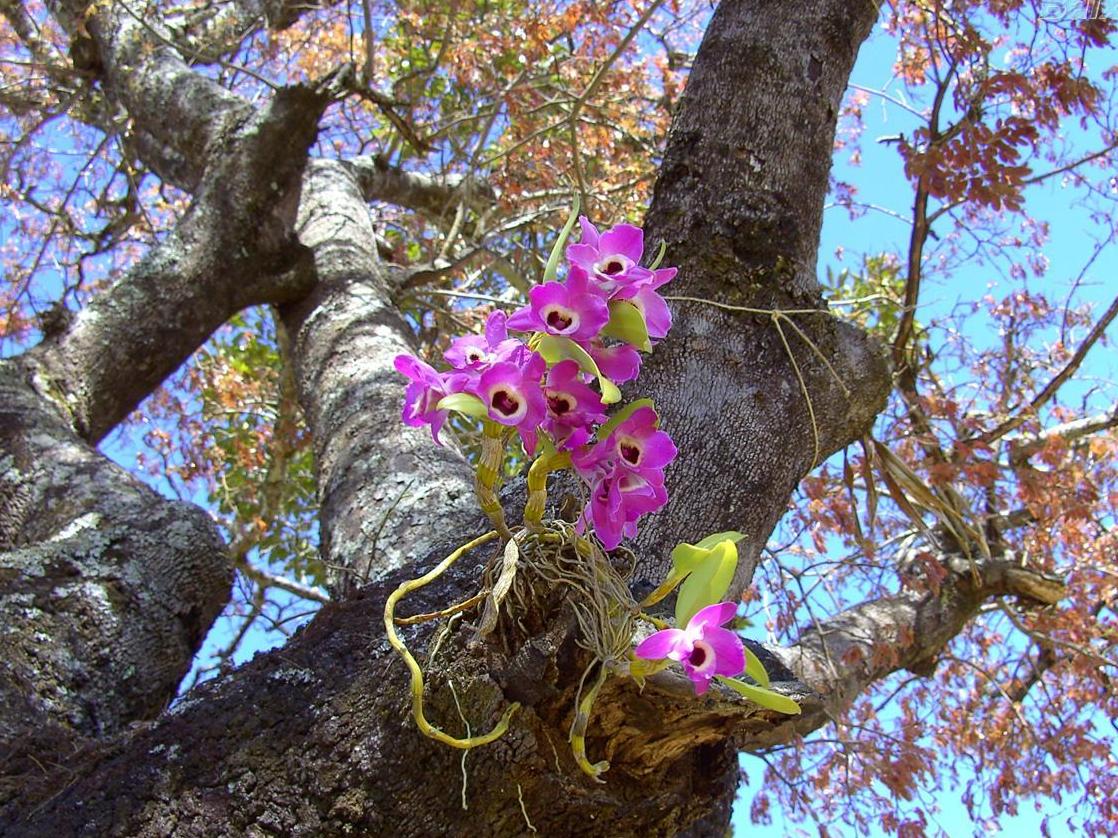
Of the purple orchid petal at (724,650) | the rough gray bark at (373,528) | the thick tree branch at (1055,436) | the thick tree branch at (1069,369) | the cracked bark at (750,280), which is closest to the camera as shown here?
the purple orchid petal at (724,650)

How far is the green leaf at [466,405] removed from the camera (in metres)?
0.83

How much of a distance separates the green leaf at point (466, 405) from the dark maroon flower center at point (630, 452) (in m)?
0.14

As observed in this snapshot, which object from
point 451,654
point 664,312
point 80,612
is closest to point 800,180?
point 664,312

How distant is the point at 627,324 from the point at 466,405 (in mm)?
183

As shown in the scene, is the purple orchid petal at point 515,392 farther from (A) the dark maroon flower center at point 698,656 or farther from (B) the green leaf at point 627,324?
(A) the dark maroon flower center at point 698,656

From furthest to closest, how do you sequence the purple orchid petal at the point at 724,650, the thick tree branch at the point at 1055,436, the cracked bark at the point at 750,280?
1. the thick tree branch at the point at 1055,436
2. the cracked bark at the point at 750,280
3. the purple orchid petal at the point at 724,650

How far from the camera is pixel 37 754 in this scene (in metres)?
1.32

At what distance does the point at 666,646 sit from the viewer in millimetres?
824

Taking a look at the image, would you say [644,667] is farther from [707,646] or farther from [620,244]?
[620,244]

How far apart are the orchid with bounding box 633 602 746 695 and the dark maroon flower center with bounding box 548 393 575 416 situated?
0.22m

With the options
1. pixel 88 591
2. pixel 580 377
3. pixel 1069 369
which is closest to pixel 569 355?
pixel 580 377

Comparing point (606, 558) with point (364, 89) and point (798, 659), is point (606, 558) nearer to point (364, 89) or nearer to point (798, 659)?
point (798, 659)

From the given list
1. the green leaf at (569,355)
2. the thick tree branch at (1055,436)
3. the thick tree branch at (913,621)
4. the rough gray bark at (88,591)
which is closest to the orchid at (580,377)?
the green leaf at (569,355)

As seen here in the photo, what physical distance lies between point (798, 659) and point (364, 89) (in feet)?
7.24
